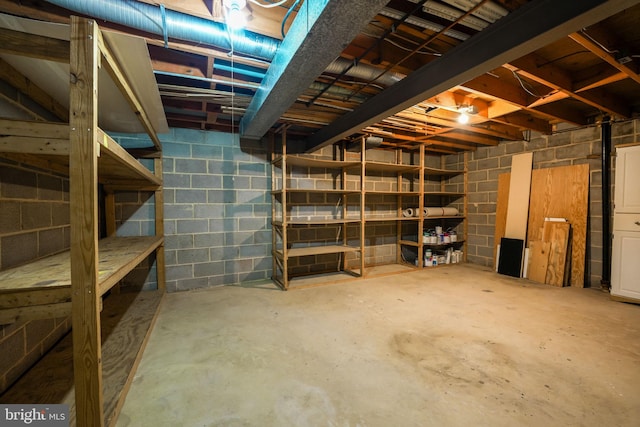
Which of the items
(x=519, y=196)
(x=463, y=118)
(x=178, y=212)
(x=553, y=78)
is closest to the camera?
(x=553, y=78)

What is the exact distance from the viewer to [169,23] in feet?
4.54

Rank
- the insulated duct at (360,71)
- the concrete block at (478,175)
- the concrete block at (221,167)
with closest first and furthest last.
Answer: the insulated duct at (360,71)
the concrete block at (221,167)
the concrete block at (478,175)

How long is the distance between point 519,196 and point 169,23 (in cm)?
445

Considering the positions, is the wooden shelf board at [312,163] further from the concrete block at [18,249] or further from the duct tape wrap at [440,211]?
the concrete block at [18,249]

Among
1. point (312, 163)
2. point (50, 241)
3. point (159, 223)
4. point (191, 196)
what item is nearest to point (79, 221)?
point (50, 241)

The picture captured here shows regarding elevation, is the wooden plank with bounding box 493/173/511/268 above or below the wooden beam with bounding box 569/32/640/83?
below

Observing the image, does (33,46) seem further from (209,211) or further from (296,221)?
(296,221)

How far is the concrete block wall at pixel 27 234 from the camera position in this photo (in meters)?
1.36

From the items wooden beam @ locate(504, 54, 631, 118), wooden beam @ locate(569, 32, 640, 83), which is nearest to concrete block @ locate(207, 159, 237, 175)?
wooden beam @ locate(504, 54, 631, 118)

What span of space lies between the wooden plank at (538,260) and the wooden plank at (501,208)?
460mm

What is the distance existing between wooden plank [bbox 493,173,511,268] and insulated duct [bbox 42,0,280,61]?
13.0 ft

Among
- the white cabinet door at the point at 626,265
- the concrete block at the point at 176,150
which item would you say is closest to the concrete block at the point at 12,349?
the concrete block at the point at 176,150

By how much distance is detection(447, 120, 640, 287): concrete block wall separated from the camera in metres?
A: 3.04

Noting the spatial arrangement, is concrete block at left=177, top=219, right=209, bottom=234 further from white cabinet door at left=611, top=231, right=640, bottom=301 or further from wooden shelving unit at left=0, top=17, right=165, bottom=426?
white cabinet door at left=611, top=231, right=640, bottom=301
